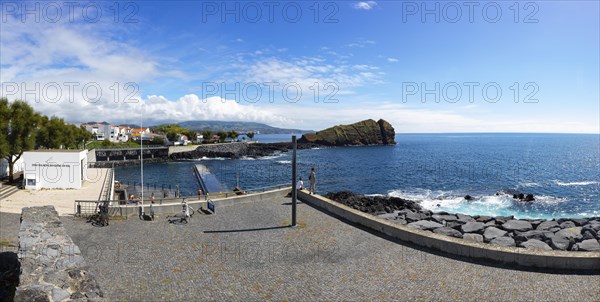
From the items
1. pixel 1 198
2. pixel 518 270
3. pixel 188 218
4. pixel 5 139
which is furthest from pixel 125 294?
pixel 5 139

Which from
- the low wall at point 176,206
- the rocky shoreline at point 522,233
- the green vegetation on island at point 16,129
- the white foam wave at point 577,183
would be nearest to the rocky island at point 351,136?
the white foam wave at point 577,183

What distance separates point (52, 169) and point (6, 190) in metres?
3.33

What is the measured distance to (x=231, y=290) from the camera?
8.17 m

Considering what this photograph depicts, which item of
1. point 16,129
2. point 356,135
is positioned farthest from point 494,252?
point 356,135

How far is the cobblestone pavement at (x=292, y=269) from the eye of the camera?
787 centimetres

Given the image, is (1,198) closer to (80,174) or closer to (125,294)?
(80,174)

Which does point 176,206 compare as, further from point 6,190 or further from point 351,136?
point 351,136

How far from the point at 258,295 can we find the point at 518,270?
21.7 feet

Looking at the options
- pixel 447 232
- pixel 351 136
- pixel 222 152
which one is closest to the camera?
pixel 447 232

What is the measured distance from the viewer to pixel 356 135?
16100 centimetres

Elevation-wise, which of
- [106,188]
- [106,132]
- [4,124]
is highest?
[106,132]

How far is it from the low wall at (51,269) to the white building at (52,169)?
23.8 meters

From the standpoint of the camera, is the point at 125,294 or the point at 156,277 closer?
the point at 125,294

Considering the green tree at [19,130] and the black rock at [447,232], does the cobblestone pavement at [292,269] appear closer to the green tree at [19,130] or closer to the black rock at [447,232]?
the black rock at [447,232]
